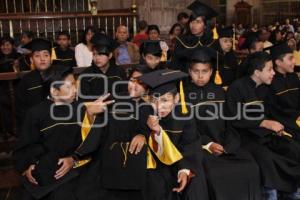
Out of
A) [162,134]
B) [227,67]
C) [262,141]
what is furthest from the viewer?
[227,67]

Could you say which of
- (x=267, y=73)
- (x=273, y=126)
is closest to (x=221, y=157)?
(x=273, y=126)

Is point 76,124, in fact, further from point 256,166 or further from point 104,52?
point 256,166

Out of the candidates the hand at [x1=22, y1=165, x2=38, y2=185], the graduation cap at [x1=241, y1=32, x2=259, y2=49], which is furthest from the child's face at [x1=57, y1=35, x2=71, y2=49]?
the hand at [x1=22, y1=165, x2=38, y2=185]

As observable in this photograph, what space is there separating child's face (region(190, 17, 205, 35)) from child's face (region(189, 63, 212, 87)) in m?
1.48

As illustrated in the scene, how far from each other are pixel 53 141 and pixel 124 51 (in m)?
3.55

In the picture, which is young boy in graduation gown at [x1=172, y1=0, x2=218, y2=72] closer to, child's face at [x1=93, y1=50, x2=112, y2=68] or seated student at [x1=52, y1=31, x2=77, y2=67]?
child's face at [x1=93, y1=50, x2=112, y2=68]

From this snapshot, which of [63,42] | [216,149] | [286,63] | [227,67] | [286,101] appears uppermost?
[63,42]

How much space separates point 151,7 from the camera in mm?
10359

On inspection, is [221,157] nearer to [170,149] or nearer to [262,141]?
[262,141]

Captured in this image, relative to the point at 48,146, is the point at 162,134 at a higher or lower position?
higher

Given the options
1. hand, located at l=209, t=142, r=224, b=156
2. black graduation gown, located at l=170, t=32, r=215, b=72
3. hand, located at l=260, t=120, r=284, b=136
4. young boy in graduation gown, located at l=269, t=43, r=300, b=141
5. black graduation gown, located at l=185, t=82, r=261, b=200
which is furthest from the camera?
black graduation gown, located at l=170, t=32, r=215, b=72

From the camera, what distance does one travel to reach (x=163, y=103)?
11.8 ft

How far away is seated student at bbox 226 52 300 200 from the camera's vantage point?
421 centimetres

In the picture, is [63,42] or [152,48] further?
[63,42]
